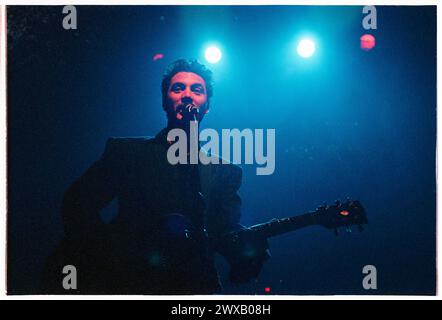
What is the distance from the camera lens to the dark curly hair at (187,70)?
2.29 m

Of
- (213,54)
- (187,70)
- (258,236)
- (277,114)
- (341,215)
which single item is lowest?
(258,236)

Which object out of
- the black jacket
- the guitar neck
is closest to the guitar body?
the black jacket

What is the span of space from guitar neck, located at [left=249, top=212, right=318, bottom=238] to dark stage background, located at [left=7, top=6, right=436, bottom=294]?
0.17 ft

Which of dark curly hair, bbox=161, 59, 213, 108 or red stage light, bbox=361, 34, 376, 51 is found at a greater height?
red stage light, bbox=361, 34, 376, 51

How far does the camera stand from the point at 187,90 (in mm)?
2289

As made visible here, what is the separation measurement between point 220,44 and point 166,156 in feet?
2.50

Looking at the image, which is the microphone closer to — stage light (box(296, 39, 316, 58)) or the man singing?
the man singing

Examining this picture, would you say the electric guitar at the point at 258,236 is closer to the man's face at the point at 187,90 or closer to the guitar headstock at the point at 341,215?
the guitar headstock at the point at 341,215

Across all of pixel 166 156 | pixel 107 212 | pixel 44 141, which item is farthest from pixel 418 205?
pixel 44 141

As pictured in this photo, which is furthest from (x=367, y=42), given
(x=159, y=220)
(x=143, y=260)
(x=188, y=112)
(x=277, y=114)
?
(x=143, y=260)

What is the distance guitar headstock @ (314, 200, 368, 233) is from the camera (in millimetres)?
2219

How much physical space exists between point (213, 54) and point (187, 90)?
27cm

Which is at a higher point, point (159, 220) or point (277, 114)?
point (277, 114)

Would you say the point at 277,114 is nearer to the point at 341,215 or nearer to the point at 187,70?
the point at 187,70
